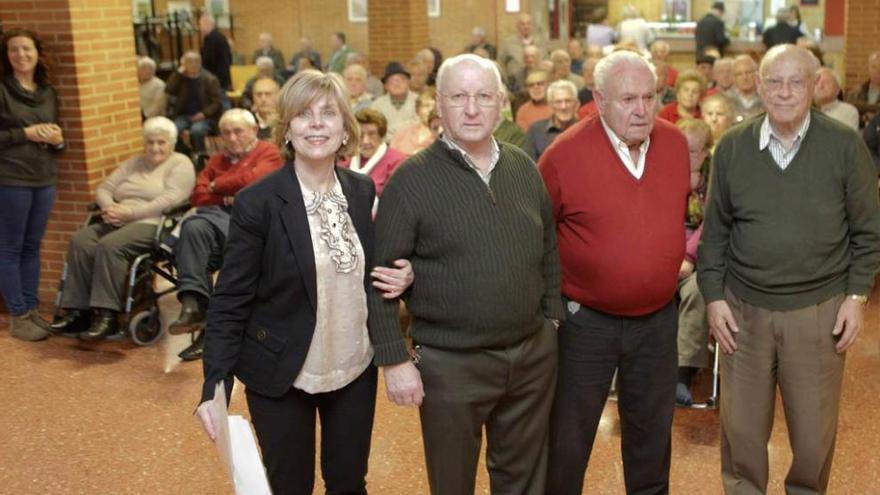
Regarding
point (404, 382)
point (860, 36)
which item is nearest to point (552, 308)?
point (404, 382)

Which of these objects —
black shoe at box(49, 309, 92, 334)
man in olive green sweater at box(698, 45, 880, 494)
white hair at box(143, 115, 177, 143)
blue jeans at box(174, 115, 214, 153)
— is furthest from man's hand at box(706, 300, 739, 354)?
blue jeans at box(174, 115, 214, 153)

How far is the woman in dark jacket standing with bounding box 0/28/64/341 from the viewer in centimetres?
612

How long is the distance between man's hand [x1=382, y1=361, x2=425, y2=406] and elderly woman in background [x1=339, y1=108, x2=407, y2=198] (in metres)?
3.19

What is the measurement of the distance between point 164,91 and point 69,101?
197 inches

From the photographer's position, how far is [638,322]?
330 centimetres

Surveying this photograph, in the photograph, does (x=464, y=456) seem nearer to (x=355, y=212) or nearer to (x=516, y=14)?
(x=355, y=212)

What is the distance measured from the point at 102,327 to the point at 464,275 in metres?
3.76

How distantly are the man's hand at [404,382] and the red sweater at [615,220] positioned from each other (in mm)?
651

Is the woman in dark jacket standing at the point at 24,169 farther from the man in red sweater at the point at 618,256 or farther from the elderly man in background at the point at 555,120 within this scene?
the man in red sweater at the point at 618,256

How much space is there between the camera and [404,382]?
2.90 m

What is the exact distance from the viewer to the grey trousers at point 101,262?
598 centimetres

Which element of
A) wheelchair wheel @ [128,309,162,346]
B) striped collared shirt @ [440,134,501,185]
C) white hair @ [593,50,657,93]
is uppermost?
white hair @ [593,50,657,93]

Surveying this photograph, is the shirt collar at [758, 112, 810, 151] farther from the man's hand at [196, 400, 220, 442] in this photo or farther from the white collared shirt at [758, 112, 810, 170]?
the man's hand at [196, 400, 220, 442]

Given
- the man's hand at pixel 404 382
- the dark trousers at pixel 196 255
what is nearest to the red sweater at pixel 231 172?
the dark trousers at pixel 196 255
